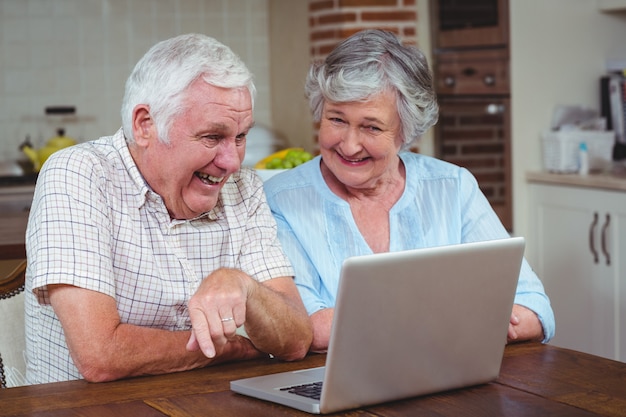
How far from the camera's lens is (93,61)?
551cm

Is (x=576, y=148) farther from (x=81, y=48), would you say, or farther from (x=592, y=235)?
(x=81, y=48)

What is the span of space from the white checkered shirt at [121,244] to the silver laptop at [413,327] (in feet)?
1.23

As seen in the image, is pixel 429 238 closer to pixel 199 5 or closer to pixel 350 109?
pixel 350 109

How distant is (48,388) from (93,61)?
13.2 feet

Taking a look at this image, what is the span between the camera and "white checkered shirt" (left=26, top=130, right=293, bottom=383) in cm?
184

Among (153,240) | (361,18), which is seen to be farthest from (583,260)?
(153,240)

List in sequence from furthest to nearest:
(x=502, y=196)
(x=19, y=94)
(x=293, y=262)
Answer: (x=19, y=94), (x=502, y=196), (x=293, y=262)

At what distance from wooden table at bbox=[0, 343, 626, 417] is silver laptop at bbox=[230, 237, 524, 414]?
3cm

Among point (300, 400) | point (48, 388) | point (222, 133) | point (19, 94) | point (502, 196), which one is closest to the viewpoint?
point (300, 400)

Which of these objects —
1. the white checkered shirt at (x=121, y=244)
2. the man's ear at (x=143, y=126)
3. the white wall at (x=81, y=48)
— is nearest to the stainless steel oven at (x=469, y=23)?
the white wall at (x=81, y=48)

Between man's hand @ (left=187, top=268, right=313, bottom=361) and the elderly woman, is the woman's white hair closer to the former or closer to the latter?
the elderly woman

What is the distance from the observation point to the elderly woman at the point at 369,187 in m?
2.27

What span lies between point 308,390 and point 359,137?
0.82 metres

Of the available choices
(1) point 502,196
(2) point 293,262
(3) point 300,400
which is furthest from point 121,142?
(1) point 502,196
